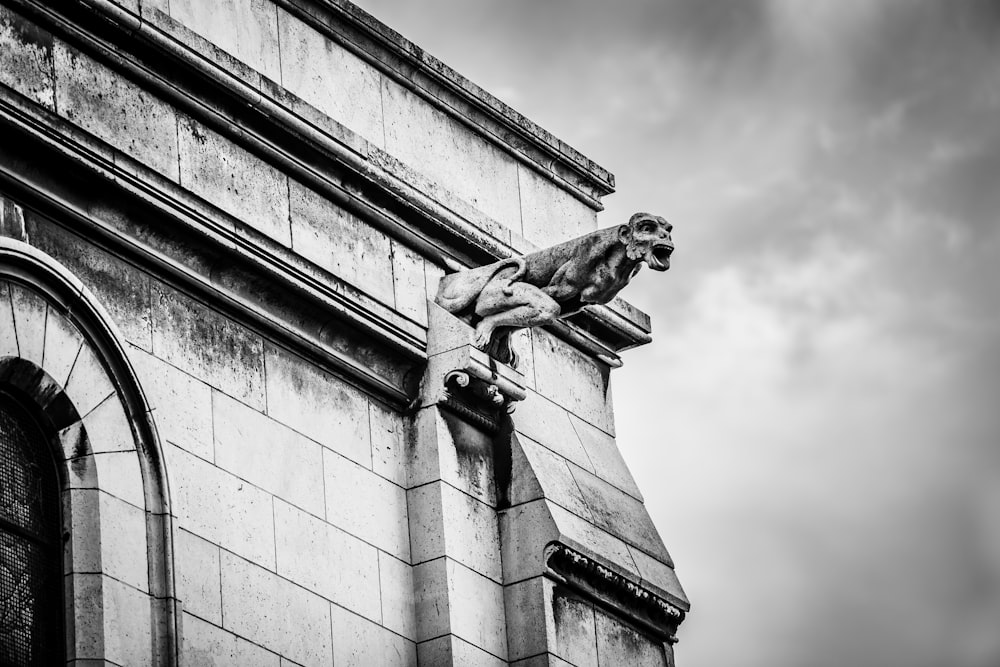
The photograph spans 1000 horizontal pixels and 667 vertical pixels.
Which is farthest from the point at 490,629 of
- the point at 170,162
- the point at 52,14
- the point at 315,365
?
the point at 52,14

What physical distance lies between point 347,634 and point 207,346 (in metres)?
2.05

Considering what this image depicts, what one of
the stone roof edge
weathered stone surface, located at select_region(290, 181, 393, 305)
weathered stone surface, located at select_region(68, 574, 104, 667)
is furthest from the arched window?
the stone roof edge

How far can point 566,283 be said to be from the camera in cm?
1617

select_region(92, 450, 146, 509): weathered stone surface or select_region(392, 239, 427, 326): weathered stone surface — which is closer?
select_region(92, 450, 146, 509): weathered stone surface

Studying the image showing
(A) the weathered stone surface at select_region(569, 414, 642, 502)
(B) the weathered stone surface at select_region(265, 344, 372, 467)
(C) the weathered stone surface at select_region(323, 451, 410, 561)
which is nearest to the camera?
(B) the weathered stone surface at select_region(265, 344, 372, 467)

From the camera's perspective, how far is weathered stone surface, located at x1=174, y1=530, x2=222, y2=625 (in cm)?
1355

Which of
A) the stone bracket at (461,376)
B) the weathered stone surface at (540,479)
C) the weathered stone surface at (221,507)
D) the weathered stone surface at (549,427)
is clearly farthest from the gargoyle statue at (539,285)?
the weathered stone surface at (221,507)

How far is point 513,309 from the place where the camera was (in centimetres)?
1620

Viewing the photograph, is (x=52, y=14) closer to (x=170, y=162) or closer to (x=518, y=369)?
(x=170, y=162)

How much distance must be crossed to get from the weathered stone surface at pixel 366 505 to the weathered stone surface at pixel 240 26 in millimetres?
2824

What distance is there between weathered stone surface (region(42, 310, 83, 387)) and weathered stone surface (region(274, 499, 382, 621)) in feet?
5.77

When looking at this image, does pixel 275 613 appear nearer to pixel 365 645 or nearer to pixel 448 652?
pixel 365 645

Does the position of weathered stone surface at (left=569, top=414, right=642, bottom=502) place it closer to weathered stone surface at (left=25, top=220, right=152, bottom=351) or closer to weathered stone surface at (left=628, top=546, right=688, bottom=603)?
weathered stone surface at (left=628, top=546, right=688, bottom=603)

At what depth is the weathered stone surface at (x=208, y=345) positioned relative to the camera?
14.2m
